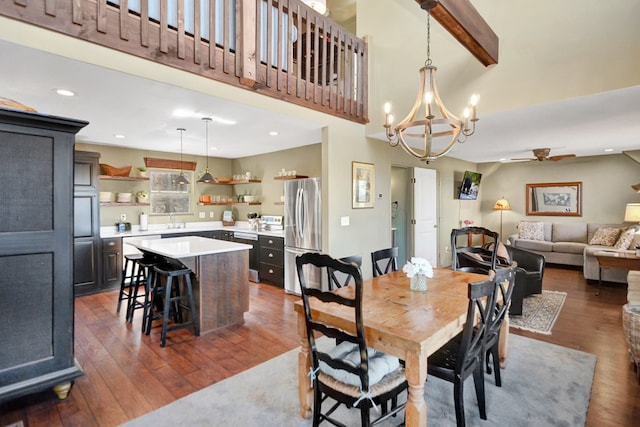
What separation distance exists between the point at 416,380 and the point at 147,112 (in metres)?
3.53

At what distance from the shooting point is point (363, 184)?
4.54m

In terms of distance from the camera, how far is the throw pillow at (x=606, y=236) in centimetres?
602

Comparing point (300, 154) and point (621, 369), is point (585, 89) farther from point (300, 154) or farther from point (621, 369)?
point (300, 154)

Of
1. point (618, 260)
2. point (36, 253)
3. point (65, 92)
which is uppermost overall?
point (65, 92)

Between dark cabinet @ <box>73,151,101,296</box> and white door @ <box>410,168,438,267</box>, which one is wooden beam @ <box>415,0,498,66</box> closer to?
white door @ <box>410,168,438,267</box>

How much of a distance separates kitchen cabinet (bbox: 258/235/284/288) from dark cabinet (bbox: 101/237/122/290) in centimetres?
223

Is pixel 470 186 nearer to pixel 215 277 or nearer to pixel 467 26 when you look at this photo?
pixel 467 26

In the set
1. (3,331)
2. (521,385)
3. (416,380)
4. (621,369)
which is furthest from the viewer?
(621,369)

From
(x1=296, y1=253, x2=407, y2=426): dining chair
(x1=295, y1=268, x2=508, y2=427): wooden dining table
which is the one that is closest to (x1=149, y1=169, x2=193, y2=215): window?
(x1=295, y1=268, x2=508, y2=427): wooden dining table

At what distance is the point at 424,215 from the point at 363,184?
191 centimetres

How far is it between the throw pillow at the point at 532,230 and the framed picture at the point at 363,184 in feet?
15.0

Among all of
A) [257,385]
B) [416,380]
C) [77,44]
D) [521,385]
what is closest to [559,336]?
[521,385]

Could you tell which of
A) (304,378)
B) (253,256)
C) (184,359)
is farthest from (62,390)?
(253,256)

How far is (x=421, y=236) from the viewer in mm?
5789
